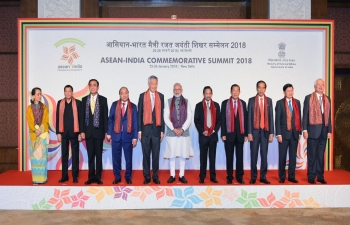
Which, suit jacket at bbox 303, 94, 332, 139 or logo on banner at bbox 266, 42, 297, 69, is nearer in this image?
suit jacket at bbox 303, 94, 332, 139

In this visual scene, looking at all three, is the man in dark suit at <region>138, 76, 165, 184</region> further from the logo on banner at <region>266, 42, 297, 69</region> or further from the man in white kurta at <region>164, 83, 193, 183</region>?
the logo on banner at <region>266, 42, 297, 69</region>

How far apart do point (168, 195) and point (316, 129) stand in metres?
2.13

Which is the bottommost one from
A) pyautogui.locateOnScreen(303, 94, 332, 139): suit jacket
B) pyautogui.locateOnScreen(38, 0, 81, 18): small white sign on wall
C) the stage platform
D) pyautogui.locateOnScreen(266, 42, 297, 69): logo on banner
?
the stage platform

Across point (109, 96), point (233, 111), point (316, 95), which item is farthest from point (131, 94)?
point (316, 95)

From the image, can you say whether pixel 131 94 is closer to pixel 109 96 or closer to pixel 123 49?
pixel 109 96

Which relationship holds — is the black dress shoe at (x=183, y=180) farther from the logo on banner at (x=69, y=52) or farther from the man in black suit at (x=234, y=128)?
the logo on banner at (x=69, y=52)

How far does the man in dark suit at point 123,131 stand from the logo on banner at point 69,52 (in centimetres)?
126

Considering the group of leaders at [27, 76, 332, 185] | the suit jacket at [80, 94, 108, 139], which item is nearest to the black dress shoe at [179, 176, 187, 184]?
the group of leaders at [27, 76, 332, 185]

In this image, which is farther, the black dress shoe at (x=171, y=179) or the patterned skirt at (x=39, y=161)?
the black dress shoe at (x=171, y=179)

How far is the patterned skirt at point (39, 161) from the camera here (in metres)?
4.72

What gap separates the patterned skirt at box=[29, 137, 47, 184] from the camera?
15.5 feet

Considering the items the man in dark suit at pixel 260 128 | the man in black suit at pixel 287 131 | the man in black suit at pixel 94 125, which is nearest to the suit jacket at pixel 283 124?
the man in black suit at pixel 287 131

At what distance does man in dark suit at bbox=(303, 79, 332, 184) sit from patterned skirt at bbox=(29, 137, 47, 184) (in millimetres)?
3434

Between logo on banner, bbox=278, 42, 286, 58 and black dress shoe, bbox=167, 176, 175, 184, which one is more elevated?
logo on banner, bbox=278, 42, 286, 58
